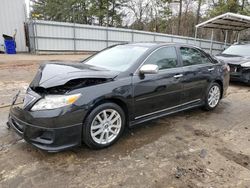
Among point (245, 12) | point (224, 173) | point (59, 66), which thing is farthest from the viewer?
point (245, 12)

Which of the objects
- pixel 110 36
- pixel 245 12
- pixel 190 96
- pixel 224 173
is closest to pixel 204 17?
pixel 245 12

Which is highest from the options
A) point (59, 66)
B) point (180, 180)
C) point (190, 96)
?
point (59, 66)

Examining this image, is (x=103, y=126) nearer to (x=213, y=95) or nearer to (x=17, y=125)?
(x=17, y=125)

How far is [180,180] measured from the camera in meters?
2.54

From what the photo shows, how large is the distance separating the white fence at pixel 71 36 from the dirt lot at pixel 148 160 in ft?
38.8

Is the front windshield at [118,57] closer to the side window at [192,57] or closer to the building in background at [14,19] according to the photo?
the side window at [192,57]

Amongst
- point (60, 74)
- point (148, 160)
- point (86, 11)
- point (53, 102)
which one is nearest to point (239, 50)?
point (148, 160)

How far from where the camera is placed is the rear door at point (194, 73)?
4.21 m

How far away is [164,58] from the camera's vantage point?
394 cm

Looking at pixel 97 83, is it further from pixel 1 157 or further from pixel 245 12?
pixel 245 12

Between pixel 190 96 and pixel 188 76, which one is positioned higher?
pixel 188 76

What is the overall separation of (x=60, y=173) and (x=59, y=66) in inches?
59.6

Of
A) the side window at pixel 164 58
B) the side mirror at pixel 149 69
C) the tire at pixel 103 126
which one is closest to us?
the tire at pixel 103 126

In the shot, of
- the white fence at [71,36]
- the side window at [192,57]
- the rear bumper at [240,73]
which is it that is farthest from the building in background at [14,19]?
the side window at [192,57]
